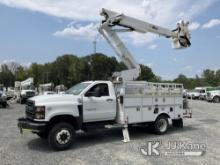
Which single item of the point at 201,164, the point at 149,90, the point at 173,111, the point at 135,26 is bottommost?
the point at 201,164

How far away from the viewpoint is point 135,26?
41.0 feet

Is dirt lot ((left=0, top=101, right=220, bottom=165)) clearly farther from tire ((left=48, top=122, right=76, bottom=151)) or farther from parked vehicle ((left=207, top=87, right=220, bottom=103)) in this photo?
parked vehicle ((left=207, top=87, right=220, bottom=103))

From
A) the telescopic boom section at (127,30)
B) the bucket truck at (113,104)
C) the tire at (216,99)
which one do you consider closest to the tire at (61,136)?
the bucket truck at (113,104)

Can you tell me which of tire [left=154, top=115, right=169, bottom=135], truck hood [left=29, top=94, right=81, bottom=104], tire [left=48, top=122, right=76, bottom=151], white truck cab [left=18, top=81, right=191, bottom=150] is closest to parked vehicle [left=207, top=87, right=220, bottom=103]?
white truck cab [left=18, top=81, right=191, bottom=150]

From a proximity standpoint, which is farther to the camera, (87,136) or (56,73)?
(56,73)

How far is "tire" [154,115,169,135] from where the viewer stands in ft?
37.0

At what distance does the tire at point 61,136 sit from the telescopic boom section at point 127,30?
3396 mm

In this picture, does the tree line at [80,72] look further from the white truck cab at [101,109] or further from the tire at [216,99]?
the white truck cab at [101,109]

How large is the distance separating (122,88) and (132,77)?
6.37ft

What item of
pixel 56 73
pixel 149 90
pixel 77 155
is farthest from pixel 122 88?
pixel 56 73

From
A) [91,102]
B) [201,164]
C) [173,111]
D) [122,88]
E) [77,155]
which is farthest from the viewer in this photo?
[173,111]

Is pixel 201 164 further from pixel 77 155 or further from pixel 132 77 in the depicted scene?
pixel 132 77

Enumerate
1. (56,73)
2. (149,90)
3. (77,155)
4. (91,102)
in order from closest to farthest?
(77,155)
(91,102)
(149,90)
(56,73)

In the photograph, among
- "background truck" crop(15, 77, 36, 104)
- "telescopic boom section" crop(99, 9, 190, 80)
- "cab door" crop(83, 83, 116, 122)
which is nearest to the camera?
"cab door" crop(83, 83, 116, 122)
